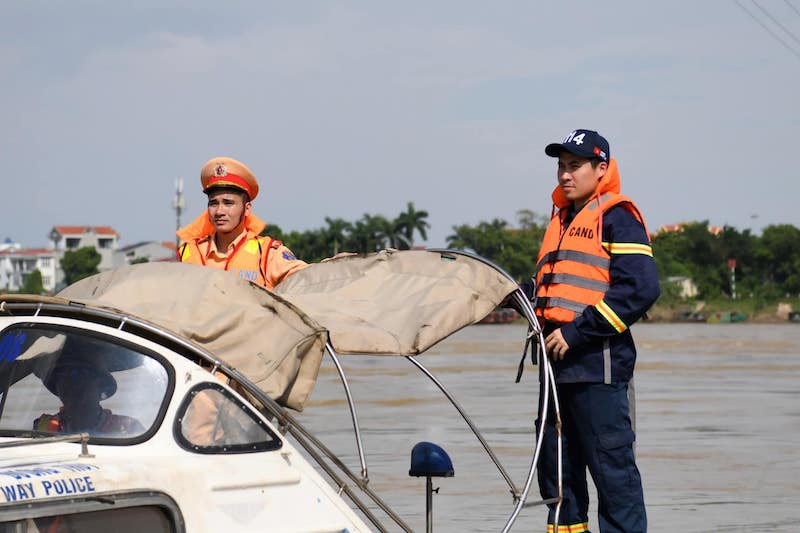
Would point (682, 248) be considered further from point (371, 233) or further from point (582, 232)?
point (582, 232)

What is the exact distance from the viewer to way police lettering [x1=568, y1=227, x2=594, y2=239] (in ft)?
18.9

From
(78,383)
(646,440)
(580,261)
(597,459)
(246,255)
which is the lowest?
(646,440)

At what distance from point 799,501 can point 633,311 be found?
15.8 ft

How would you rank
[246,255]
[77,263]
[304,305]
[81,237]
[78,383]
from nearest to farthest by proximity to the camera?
[78,383]
[304,305]
[246,255]
[77,263]
[81,237]

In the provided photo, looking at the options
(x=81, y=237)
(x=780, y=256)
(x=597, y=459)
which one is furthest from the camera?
(x=81, y=237)

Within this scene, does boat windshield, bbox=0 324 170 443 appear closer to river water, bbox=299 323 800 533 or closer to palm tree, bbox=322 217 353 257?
river water, bbox=299 323 800 533

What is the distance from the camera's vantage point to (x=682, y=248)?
137 m

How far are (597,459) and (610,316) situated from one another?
610mm

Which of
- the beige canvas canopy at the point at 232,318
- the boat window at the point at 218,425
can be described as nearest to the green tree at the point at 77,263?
the beige canvas canopy at the point at 232,318

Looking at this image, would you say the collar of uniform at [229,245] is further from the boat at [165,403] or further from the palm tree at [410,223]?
the palm tree at [410,223]

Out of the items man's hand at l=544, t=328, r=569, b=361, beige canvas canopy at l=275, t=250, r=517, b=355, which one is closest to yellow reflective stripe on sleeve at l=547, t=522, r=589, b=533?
man's hand at l=544, t=328, r=569, b=361

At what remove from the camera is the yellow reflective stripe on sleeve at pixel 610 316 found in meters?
5.59

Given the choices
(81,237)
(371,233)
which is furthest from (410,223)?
(81,237)

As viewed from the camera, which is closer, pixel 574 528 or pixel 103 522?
pixel 103 522
